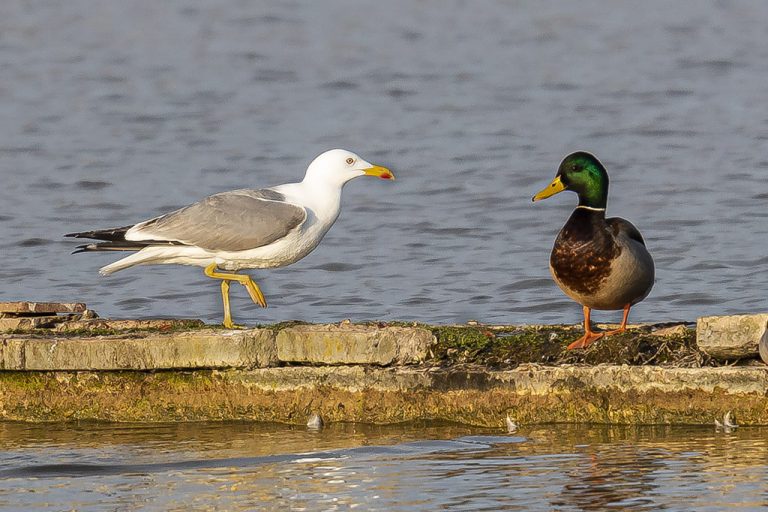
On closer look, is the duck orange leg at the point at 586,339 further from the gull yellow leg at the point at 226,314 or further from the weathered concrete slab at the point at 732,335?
the gull yellow leg at the point at 226,314

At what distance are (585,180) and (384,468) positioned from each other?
2585 millimetres

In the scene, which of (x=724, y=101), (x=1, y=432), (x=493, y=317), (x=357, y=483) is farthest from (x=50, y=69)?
(x=357, y=483)

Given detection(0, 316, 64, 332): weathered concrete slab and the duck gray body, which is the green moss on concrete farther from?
detection(0, 316, 64, 332): weathered concrete slab

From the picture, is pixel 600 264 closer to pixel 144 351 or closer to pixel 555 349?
pixel 555 349

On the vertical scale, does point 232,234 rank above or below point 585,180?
below

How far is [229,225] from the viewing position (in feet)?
30.3

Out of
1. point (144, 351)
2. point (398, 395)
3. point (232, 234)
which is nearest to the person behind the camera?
point (398, 395)

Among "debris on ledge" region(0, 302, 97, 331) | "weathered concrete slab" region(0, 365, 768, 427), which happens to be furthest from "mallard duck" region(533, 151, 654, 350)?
"debris on ledge" region(0, 302, 97, 331)

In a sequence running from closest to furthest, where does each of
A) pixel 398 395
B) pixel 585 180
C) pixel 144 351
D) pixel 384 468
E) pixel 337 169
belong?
pixel 384 468, pixel 398 395, pixel 144 351, pixel 585 180, pixel 337 169

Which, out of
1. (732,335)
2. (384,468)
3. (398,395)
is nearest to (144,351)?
(398,395)

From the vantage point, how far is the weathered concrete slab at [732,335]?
7266 mm

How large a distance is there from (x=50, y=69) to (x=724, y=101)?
38.9 ft

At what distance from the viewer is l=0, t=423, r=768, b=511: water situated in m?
6.29

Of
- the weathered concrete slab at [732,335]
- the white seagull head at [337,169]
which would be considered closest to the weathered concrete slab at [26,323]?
the white seagull head at [337,169]
